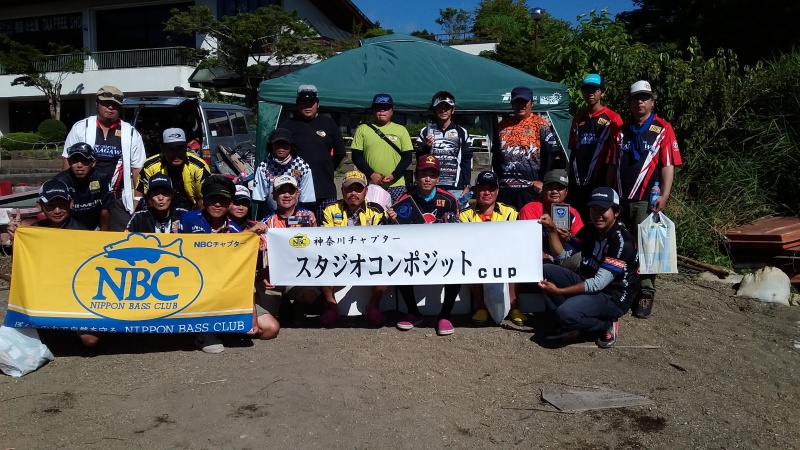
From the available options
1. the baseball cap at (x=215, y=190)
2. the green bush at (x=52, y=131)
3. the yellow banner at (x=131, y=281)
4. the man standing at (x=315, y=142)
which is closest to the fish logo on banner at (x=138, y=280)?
the yellow banner at (x=131, y=281)

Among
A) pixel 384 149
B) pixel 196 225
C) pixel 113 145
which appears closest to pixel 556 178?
pixel 384 149

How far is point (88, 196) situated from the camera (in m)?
5.72

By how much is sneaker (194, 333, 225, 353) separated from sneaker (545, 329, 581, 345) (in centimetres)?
255

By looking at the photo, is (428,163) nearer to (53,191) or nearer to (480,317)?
(480,317)

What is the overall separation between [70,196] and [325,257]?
81.4 inches

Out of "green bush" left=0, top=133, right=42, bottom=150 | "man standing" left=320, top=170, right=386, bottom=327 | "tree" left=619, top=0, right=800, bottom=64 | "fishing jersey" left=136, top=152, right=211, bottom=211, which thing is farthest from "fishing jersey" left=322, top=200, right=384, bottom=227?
"green bush" left=0, top=133, right=42, bottom=150

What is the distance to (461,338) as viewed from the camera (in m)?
5.64

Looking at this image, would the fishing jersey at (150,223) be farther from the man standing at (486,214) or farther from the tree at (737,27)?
the tree at (737,27)

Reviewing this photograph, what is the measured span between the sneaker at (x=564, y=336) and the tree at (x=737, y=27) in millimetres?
10467

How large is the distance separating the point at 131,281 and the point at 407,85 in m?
5.13

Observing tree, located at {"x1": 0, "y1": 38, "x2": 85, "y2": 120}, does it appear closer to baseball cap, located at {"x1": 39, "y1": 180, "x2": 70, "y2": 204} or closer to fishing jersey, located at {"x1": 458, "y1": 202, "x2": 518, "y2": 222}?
baseball cap, located at {"x1": 39, "y1": 180, "x2": 70, "y2": 204}

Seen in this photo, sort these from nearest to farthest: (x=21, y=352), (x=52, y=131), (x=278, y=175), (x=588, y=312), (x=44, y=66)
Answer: (x=21, y=352) → (x=588, y=312) → (x=278, y=175) → (x=52, y=131) → (x=44, y=66)

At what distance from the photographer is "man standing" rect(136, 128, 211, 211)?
614 cm

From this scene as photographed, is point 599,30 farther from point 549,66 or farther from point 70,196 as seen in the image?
point 70,196
